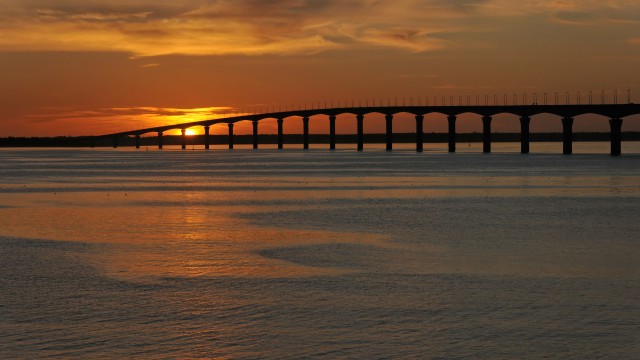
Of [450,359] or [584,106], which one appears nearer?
[450,359]

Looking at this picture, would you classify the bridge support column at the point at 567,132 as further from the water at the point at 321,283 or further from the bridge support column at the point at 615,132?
the water at the point at 321,283

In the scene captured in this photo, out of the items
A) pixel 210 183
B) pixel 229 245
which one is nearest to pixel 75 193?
pixel 210 183

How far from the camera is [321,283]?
20.5 m

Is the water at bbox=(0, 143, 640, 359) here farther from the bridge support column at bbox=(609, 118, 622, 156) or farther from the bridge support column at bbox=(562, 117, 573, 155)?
the bridge support column at bbox=(562, 117, 573, 155)

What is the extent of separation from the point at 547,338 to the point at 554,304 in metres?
2.97

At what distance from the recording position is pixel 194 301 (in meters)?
18.3

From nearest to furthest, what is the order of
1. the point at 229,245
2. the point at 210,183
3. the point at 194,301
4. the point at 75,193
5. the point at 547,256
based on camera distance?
the point at 194,301
the point at 547,256
the point at 229,245
the point at 75,193
the point at 210,183

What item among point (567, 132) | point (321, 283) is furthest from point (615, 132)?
point (321, 283)

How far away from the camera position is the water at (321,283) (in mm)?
14766

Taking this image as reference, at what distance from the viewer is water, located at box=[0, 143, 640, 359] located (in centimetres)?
1477

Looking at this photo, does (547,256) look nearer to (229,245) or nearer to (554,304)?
(554,304)

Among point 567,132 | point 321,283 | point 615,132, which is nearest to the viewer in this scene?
point 321,283

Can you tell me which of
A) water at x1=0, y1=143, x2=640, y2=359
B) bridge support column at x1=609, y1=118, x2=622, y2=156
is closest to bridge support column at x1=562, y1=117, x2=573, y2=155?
bridge support column at x1=609, y1=118, x2=622, y2=156

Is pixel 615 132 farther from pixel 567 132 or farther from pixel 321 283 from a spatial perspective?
pixel 321 283
